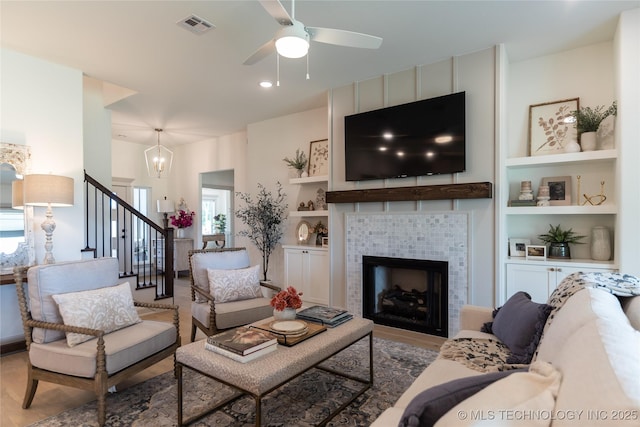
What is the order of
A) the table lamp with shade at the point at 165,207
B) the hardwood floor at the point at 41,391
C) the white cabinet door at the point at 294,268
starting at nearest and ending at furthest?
1. the hardwood floor at the point at 41,391
2. the white cabinet door at the point at 294,268
3. the table lamp with shade at the point at 165,207

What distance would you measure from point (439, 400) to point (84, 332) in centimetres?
211

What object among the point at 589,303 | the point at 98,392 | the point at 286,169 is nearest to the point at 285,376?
the point at 98,392

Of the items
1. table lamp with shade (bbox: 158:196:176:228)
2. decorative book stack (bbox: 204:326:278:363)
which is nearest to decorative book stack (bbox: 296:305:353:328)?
decorative book stack (bbox: 204:326:278:363)

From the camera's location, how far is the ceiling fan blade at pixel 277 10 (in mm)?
1843

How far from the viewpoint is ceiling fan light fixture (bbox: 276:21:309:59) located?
203cm

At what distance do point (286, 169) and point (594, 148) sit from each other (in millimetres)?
3921

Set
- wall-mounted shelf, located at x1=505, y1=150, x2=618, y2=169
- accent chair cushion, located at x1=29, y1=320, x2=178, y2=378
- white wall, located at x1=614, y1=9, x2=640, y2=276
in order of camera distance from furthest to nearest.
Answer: wall-mounted shelf, located at x1=505, y1=150, x2=618, y2=169, white wall, located at x1=614, y1=9, x2=640, y2=276, accent chair cushion, located at x1=29, y1=320, x2=178, y2=378

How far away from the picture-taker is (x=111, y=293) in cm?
252

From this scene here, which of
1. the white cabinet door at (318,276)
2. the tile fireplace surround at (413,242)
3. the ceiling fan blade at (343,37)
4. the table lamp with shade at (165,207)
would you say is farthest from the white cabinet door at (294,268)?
the table lamp with shade at (165,207)

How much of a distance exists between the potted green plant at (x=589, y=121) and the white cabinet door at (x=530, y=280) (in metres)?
1.21

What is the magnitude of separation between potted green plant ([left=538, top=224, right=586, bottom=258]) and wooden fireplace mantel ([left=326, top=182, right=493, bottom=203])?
78 centimetres

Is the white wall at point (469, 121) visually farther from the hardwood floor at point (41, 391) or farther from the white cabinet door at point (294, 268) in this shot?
the white cabinet door at point (294, 268)

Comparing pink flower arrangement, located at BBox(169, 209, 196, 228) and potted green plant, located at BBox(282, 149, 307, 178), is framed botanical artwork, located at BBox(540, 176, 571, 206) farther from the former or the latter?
pink flower arrangement, located at BBox(169, 209, 196, 228)

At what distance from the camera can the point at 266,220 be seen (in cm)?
552
